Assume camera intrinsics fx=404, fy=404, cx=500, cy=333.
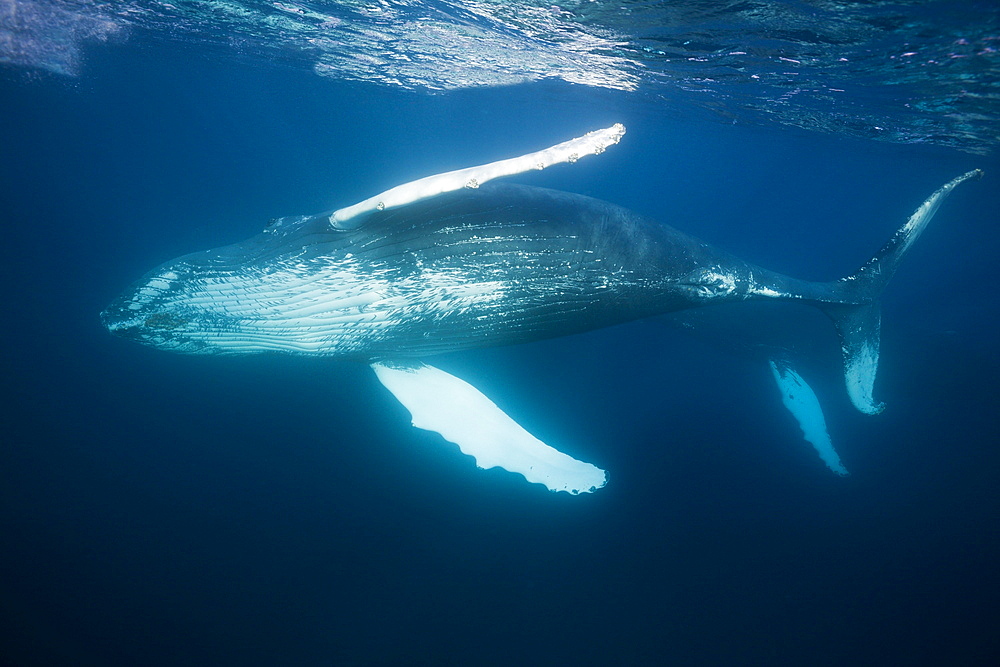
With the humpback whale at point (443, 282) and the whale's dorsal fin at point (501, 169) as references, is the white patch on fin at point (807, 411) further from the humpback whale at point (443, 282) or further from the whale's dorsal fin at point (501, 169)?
the whale's dorsal fin at point (501, 169)

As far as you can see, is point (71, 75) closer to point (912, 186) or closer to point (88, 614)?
point (88, 614)

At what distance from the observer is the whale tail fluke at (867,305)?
6129 millimetres

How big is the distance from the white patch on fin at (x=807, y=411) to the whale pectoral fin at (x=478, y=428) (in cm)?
→ 607

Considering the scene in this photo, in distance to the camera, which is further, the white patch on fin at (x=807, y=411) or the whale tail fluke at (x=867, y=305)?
the white patch on fin at (x=807, y=411)

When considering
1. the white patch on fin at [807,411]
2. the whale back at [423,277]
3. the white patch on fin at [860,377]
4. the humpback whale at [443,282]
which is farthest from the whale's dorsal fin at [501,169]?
the white patch on fin at [807,411]

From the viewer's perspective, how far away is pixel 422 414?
5.50 m

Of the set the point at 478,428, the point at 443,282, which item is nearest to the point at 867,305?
the point at 478,428

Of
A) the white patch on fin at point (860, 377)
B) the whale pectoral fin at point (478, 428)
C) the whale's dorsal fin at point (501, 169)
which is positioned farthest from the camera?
the white patch on fin at point (860, 377)

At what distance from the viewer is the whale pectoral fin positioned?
530cm

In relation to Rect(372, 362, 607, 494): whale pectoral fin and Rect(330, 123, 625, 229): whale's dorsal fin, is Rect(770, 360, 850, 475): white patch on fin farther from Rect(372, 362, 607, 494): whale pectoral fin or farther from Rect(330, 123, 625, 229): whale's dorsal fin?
Rect(330, 123, 625, 229): whale's dorsal fin

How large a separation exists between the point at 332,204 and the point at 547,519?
18905 millimetres

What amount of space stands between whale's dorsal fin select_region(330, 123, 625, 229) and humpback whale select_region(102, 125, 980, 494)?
0.02m

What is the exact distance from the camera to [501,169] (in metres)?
2.96

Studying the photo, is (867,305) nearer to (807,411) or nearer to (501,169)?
(807,411)
